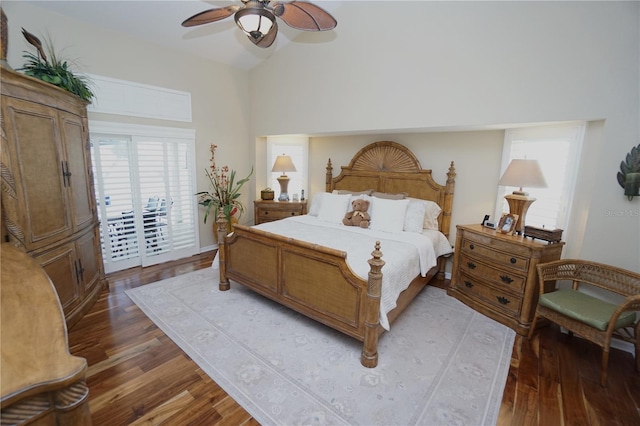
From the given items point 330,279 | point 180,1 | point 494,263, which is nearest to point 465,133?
point 494,263

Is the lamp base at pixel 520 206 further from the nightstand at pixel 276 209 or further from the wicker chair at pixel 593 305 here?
the nightstand at pixel 276 209

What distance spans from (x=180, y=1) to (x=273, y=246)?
9.91 feet

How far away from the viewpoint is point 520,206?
304cm

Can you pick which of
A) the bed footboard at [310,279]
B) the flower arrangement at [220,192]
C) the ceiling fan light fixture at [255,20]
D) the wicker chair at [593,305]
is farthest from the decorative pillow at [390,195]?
the ceiling fan light fixture at [255,20]

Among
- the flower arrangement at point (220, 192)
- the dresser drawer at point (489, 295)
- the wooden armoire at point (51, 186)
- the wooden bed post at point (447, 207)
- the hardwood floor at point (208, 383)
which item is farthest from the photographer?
the flower arrangement at point (220, 192)

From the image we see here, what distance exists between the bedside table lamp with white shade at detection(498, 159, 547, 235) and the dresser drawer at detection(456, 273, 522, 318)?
→ 2.21 feet

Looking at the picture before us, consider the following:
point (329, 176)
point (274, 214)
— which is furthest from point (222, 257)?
point (329, 176)

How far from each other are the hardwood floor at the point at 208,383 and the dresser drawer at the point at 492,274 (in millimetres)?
508

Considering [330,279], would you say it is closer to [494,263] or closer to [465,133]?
[494,263]

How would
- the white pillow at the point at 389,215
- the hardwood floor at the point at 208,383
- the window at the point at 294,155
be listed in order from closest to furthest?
the hardwood floor at the point at 208,383, the white pillow at the point at 389,215, the window at the point at 294,155

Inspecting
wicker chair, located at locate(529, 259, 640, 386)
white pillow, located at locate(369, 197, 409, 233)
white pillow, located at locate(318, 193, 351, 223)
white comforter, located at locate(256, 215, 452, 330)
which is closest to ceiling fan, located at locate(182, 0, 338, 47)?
white comforter, located at locate(256, 215, 452, 330)

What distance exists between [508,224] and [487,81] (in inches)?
59.0

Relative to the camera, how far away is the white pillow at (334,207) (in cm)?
400

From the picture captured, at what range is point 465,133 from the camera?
148 inches
